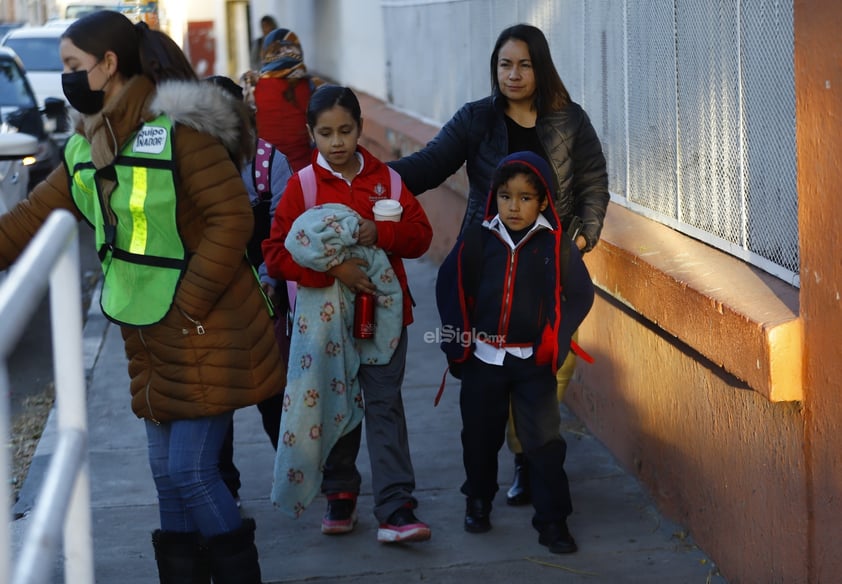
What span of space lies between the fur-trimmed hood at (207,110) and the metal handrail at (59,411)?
5.35 feet

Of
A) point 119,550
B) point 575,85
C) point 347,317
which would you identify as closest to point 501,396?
point 347,317

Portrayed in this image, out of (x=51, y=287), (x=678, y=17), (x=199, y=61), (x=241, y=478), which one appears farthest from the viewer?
(x=199, y=61)

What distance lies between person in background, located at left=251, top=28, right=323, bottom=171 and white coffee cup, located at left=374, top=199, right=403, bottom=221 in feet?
13.1

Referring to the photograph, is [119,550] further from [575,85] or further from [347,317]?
[575,85]

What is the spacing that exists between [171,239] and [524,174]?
1376 mm

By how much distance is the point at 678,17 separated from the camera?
513 cm

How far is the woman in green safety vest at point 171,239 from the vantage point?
3783 millimetres

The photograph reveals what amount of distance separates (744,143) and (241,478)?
2672 millimetres

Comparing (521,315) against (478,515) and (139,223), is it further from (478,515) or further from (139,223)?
(139,223)

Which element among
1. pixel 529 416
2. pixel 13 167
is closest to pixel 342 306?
pixel 529 416

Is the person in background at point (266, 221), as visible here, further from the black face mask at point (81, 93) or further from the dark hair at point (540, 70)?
the black face mask at point (81, 93)

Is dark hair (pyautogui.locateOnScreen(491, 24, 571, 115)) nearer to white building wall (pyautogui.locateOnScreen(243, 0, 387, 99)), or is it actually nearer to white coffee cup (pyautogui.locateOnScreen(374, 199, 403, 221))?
white coffee cup (pyautogui.locateOnScreen(374, 199, 403, 221))

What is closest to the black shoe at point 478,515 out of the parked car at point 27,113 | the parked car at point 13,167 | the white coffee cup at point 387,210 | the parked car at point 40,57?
the white coffee cup at point 387,210

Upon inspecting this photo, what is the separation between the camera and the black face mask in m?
3.76
